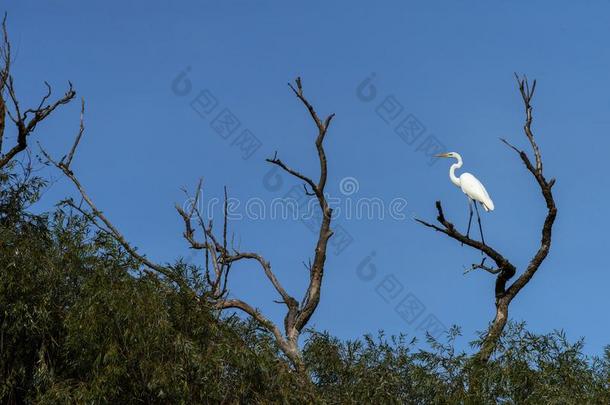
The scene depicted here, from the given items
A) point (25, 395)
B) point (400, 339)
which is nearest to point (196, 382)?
point (25, 395)

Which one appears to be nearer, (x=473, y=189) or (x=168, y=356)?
(x=168, y=356)

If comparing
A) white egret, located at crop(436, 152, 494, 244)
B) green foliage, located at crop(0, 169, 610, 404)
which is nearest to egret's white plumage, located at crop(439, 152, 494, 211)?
white egret, located at crop(436, 152, 494, 244)

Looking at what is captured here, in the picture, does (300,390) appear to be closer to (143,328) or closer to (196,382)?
(196,382)

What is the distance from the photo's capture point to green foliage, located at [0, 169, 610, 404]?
8539 millimetres

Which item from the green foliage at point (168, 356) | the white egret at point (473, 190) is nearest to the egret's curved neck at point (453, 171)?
the white egret at point (473, 190)

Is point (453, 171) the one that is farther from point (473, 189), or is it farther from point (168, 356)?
point (168, 356)

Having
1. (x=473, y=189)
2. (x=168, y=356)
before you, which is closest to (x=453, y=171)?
(x=473, y=189)

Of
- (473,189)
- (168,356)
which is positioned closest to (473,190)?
(473,189)

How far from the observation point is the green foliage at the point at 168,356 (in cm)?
854

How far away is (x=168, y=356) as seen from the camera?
8.64 metres

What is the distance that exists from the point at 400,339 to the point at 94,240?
3408 mm

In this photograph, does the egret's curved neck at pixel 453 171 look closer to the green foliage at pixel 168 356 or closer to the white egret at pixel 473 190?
the white egret at pixel 473 190

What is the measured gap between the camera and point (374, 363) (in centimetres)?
969

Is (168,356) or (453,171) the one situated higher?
(453,171)
